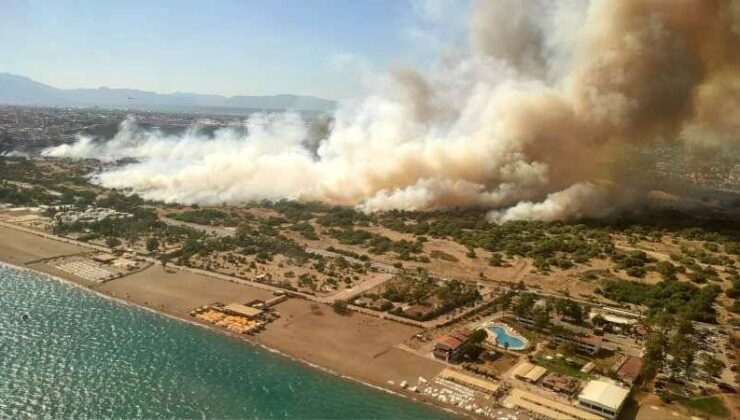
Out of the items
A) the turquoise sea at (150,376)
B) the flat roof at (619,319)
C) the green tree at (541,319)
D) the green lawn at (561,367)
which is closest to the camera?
the turquoise sea at (150,376)

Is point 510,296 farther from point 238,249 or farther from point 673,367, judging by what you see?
point 238,249

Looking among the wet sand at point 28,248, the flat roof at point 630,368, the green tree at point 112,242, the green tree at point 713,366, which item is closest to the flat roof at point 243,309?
the green tree at point 112,242

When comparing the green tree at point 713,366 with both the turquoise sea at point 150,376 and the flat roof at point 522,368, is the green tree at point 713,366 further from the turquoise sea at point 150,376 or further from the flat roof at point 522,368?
the turquoise sea at point 150,376

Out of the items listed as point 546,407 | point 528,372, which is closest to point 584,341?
point 528,372

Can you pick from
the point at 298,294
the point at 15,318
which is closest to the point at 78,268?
the point at 15,318

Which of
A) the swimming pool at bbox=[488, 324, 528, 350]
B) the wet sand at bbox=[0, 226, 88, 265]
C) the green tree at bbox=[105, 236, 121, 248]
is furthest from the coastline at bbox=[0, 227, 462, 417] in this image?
the swimming pool at bbox=[488, 324, 528, 350]

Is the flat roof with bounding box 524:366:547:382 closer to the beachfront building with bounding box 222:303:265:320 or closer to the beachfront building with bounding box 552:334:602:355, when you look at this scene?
the beachfront building with bounding box 552:334:602:355

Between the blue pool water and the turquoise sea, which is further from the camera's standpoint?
the blue pool water
